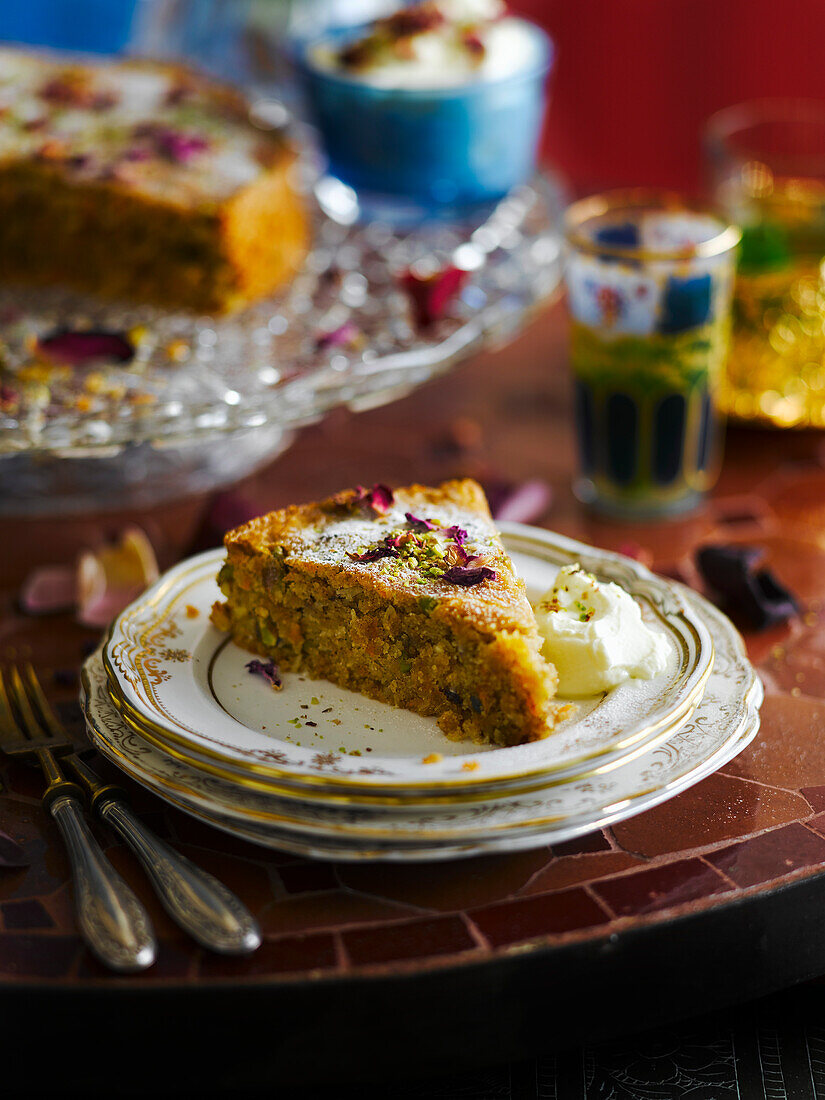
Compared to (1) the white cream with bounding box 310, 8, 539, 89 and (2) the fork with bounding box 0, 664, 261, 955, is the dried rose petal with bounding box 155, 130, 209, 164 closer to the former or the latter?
(1) the white cream with bounding box 310, 8, 539, 89

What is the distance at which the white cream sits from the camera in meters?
2.15

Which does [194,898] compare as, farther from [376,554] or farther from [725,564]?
[725,564]

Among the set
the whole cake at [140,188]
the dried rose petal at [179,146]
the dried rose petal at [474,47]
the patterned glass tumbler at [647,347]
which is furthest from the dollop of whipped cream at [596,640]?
the dried rose petal at [179,146]

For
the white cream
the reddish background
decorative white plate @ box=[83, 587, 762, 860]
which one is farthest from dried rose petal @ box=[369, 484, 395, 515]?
the reddish background

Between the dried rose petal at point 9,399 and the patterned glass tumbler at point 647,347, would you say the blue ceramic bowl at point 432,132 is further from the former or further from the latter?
the dried rose petal at point 9,399

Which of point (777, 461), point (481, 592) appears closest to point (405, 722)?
point (481, 592)

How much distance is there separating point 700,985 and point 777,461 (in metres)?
1.11

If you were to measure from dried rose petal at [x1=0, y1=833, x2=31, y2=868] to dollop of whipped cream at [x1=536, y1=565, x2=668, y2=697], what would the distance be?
553 millimetres

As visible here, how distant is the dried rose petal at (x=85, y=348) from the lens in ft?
6.04

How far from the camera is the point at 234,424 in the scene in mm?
1587

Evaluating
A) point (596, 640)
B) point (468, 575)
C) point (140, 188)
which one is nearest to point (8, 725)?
point (468, 575)

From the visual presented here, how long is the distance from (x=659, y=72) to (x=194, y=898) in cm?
336

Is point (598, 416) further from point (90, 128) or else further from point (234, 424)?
point (90, 128)

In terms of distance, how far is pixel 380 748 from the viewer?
1.25 metres
